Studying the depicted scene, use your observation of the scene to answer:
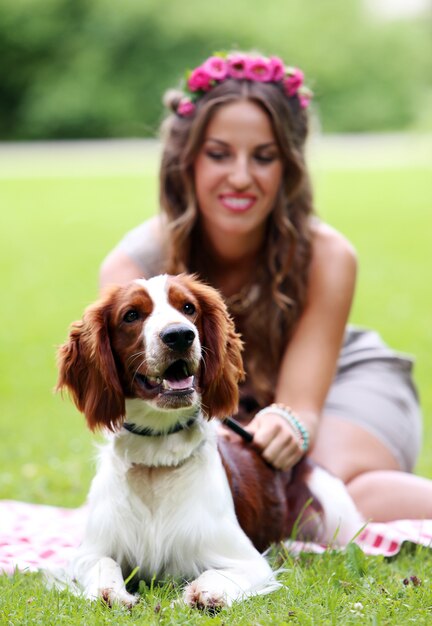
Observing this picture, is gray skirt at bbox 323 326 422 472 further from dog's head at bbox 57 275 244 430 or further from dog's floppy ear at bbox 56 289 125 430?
dog's floppy ear at bbox 56 289 125 430

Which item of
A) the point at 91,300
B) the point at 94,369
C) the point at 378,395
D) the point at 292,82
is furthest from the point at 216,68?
the point at 91,300

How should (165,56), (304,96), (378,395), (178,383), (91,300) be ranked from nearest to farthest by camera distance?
(178,383)
(304,96)
(378,395)
(91,300)
(165,56)

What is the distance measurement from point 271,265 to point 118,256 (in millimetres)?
745

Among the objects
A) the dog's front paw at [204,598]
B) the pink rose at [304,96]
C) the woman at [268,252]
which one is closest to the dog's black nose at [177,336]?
the dog's front paw at [204,598]

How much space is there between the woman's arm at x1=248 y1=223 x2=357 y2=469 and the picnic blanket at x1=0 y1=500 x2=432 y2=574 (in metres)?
0.56

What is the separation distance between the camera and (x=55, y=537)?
14.9 ft

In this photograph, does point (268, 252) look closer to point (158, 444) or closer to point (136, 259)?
point (136, 259)

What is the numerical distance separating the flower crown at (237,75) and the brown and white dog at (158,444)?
59.0 inches

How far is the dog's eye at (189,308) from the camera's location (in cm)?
358

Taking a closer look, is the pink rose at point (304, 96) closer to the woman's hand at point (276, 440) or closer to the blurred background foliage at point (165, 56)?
the woman's hand at point (276, 440)

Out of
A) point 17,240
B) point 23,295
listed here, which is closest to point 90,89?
point 17,240

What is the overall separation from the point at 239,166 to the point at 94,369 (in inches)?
61.6

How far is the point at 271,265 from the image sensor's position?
4992mm

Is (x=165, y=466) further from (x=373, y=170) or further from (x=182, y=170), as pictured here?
(x=373, y=170)
